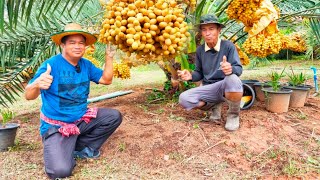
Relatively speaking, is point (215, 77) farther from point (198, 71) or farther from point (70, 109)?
point (70, 109)

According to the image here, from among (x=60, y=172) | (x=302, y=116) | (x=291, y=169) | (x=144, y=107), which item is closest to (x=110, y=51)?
(x=60, y=172)

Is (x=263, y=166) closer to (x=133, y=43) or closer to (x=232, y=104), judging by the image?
(x=232, y=104)

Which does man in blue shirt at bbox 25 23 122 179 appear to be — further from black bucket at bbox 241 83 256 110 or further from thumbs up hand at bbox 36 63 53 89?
black bucket at bbox 241 83 256 110

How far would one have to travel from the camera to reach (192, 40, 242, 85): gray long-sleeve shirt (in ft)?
10.5

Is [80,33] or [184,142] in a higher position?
[80,33]

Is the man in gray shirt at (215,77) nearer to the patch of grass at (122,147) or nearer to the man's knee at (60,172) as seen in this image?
the patch of grass at (122,147)

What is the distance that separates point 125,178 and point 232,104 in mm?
1254

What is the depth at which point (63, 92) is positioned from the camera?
280 centimetres

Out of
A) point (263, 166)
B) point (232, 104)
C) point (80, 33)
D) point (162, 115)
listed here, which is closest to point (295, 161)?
point (263, 166)

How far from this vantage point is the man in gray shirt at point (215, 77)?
10.2ft

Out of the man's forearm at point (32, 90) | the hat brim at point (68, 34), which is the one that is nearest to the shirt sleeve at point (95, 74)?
the hat brim at point (68, 34)

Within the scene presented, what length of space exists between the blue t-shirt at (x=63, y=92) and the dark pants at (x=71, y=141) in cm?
13

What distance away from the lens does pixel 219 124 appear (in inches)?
134

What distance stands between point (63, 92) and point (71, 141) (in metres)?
0.42
